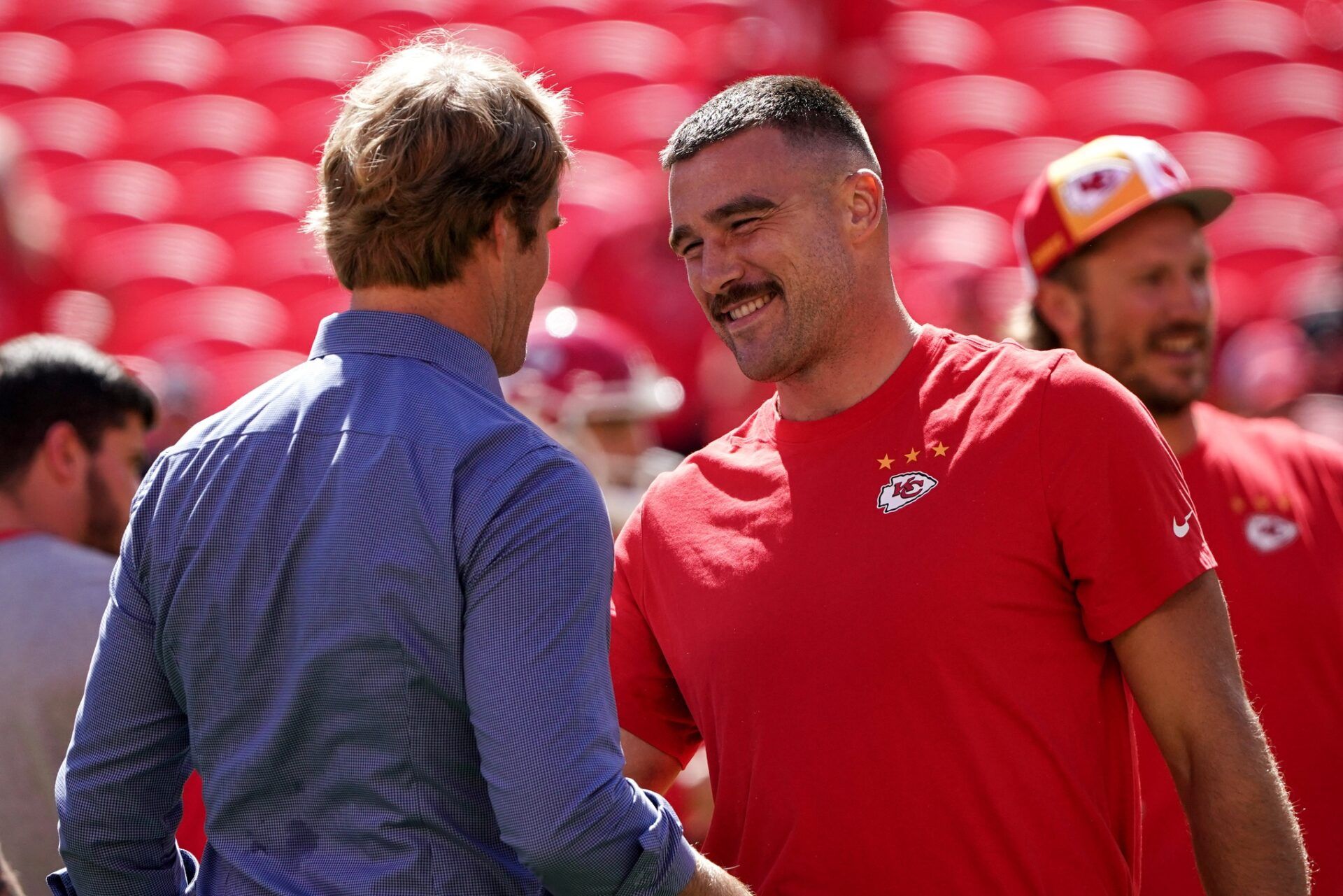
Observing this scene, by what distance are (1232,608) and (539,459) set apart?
1.32 metres

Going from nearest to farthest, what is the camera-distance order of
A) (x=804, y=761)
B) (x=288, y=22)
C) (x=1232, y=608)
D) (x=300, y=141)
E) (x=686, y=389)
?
(x=804, y=761) < (x=1232, y=608) < (x=686, y=389) < (x=300, y=141) < (x=288, y=22)

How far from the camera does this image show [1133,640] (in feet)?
5.14

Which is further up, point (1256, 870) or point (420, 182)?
point (420, 182)

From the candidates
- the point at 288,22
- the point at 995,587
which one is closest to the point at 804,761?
the point at 995,587

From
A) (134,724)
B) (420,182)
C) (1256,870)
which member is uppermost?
(420,182)

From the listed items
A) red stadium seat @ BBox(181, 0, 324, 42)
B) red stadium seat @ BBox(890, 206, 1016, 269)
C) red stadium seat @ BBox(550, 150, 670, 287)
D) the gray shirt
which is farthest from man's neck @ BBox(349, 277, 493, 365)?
red stadium seat @ BBox(181, 0, 324, 42)

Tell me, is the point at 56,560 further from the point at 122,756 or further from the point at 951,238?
the point at 951,238

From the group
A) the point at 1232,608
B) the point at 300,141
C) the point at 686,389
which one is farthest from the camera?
the point at 300,141

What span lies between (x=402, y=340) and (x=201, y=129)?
22.7 feet

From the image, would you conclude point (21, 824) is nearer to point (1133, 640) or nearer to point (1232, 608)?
point (1133, 640)

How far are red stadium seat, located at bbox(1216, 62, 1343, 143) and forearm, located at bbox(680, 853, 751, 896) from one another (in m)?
7.23

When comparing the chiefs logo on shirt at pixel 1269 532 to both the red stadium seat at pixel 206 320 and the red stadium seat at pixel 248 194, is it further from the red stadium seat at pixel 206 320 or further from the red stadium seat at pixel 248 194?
the red stadium seat at pixel 248 194

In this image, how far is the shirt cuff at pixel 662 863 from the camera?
1267mm

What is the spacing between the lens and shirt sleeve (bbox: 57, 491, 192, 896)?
4.49 ft
